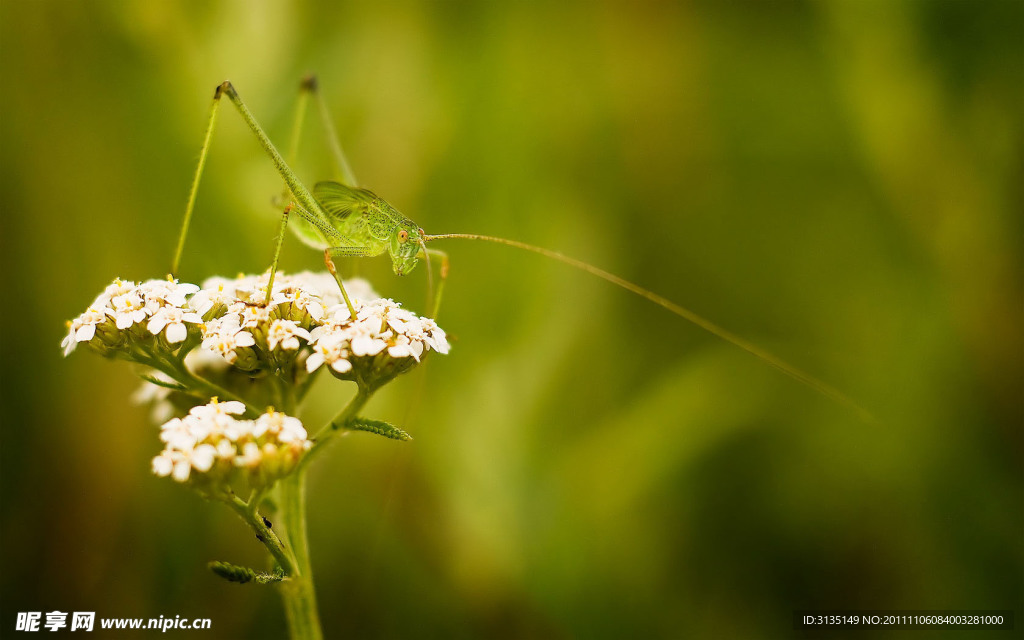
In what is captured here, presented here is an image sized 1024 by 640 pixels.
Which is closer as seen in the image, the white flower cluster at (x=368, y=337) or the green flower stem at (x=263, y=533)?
the green flower stem at (x=263, y=533)

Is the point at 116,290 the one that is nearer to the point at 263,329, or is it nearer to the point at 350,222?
the point at 263,329

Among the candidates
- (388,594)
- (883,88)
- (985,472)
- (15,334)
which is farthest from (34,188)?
(985,472)

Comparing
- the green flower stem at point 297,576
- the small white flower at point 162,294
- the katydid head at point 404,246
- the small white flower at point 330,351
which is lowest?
the green flower stem at point 297,576

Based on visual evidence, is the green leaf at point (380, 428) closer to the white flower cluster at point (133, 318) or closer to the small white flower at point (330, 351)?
the small white flower at point (330, 351)

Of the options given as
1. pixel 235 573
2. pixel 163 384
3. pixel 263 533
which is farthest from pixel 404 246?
pixel 235 573

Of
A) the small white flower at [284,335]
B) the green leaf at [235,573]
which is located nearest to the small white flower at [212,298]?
the small white flower at [284,335]
